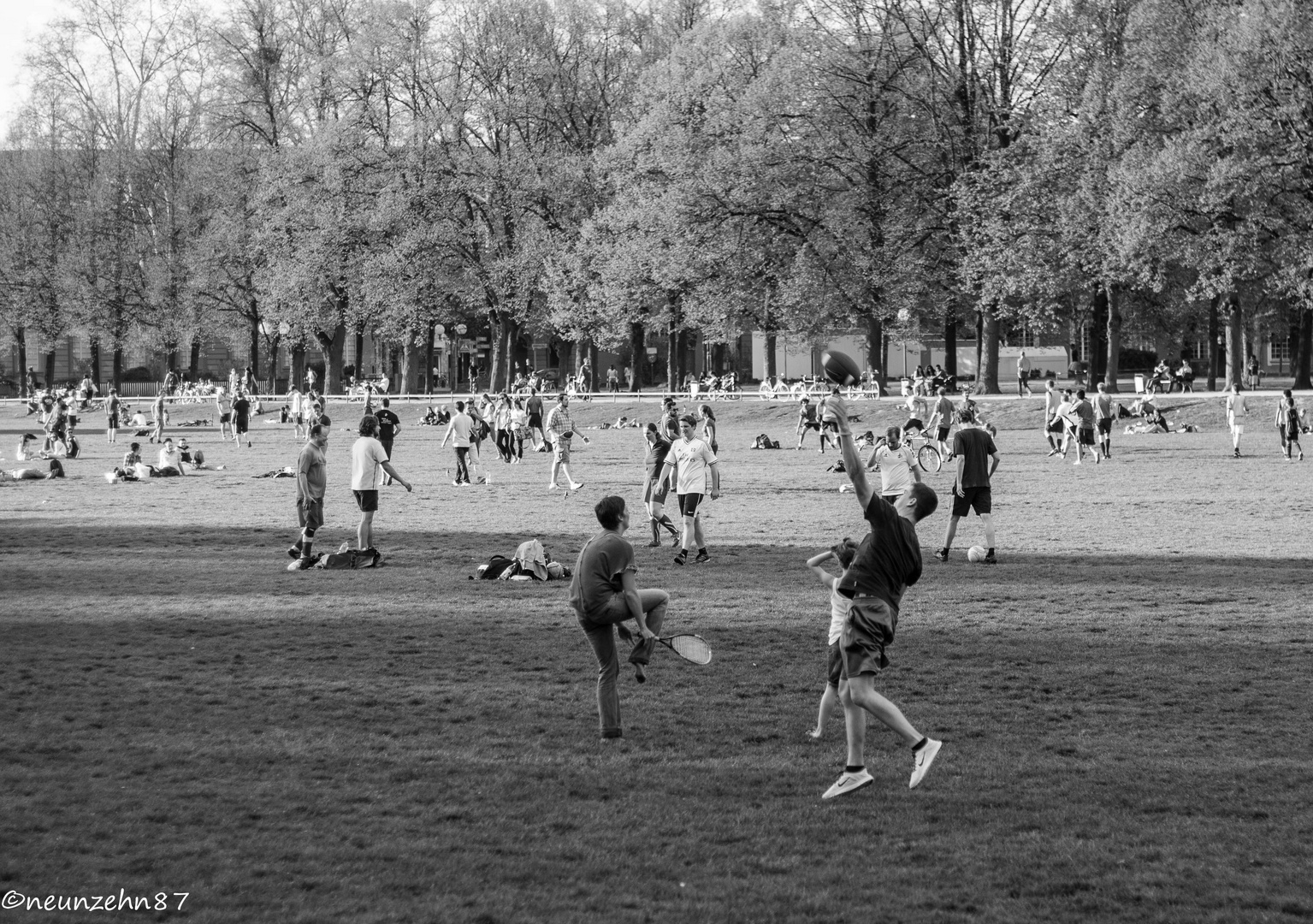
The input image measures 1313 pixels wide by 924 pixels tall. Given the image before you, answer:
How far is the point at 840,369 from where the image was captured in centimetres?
733

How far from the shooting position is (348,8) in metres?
69.3

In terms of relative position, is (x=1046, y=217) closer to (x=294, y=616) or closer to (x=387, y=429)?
(x=387, y=429)

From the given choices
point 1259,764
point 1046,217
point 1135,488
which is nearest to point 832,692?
point 1259,764

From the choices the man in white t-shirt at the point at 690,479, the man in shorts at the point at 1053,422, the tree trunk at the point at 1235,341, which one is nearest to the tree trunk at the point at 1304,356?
the tree trunk at the point at 1235,341

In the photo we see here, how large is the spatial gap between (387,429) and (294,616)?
54.7 feet

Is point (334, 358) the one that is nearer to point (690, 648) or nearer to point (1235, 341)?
point (1235, 341)

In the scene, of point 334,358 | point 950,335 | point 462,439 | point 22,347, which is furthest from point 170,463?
point 22,347

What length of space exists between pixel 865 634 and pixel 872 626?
6cm

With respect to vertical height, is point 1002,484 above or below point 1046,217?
below

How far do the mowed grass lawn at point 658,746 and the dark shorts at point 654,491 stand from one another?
2.79ft

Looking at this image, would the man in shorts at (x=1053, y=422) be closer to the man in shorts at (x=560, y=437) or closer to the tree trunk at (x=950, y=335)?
the man in shorts at (x=560, y=437)

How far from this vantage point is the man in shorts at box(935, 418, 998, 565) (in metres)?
17.6

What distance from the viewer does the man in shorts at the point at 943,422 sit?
33.7 meters

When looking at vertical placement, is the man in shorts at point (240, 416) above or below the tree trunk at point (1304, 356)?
below
